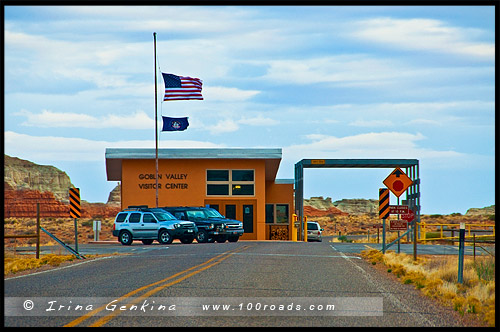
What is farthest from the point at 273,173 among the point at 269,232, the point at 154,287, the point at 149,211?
the point at 154,287

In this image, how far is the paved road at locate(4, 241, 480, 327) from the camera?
9.54m

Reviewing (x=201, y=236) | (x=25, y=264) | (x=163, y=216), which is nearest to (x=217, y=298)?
(x=25, y=264)

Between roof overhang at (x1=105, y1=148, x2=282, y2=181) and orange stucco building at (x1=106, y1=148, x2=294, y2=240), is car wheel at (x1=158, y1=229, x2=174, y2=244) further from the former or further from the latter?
orange stucco building at (x1=106, y1=148, x2=294, y2=240)

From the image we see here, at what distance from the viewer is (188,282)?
13.5 metres

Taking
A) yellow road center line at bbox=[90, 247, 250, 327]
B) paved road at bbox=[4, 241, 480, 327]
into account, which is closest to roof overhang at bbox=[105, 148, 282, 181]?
yellow road center line at bbox=[90, 247, 250, 327]

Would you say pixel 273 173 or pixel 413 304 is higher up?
pixel 273 173

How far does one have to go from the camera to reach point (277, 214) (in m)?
53.7

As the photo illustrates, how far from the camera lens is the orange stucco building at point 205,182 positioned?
47438 millimetres

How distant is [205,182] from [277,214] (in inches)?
321

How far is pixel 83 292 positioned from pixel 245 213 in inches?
1427

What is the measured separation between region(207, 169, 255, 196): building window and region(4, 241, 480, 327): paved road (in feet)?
101

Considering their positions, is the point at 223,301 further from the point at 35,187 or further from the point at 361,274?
the point at 35,187

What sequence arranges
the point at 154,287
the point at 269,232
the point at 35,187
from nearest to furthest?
the point at 154,287 → the point at 269,232 → the point at 35,187

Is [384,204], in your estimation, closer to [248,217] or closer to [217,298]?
[217,298]
